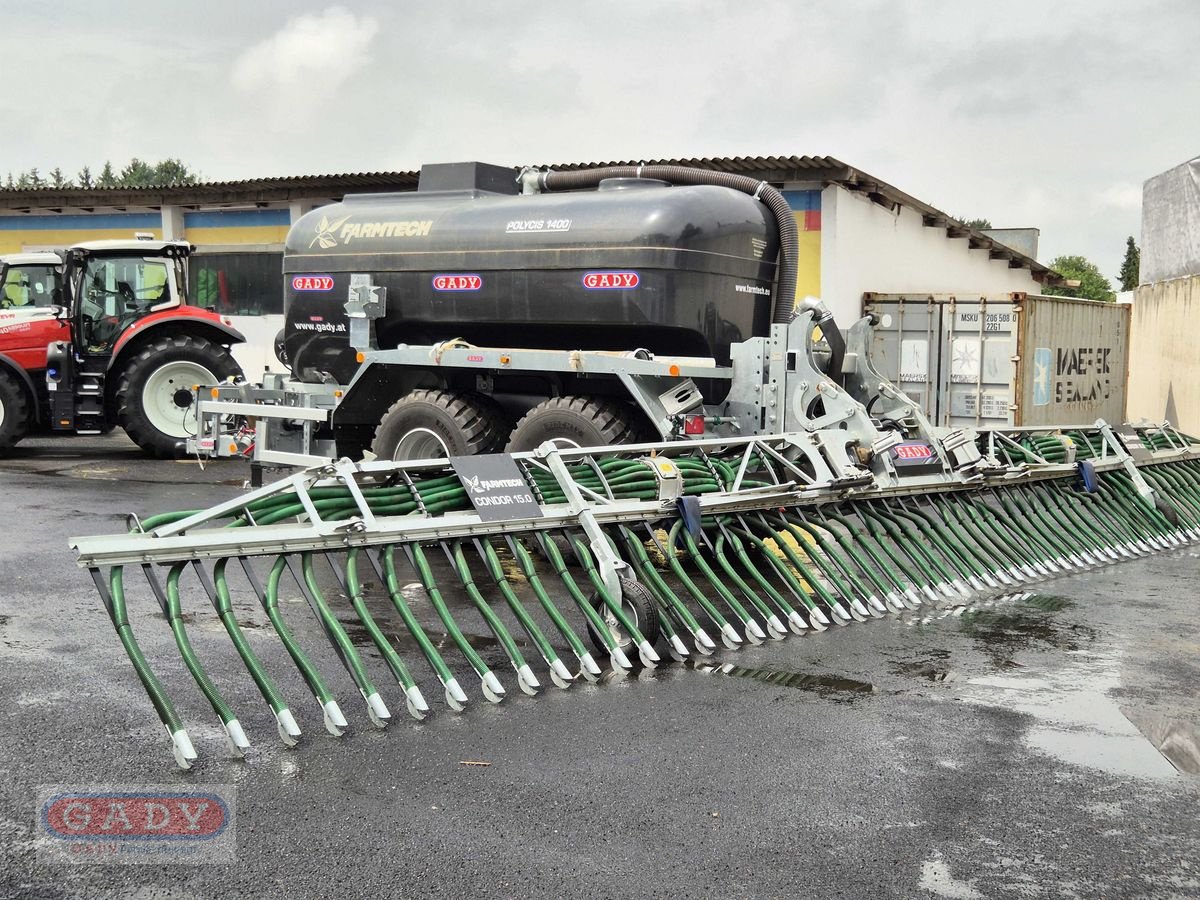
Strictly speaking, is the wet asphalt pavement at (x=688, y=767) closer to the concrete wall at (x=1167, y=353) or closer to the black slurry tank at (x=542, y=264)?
the black slurry tank at (x=542, y=264)

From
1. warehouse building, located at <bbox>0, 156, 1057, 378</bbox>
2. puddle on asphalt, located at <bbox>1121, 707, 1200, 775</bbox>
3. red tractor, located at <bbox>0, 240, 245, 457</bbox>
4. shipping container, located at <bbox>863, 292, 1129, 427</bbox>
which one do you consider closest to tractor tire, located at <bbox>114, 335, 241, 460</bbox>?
red tractor, located at <bbox>0, 240, 245, 457</bbox>

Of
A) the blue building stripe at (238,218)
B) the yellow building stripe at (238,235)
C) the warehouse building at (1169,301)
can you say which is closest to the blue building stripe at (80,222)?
the blue building stripe at (238,218)

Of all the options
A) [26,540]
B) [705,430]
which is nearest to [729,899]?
[705,430]

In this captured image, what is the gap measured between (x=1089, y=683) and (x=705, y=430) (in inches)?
144

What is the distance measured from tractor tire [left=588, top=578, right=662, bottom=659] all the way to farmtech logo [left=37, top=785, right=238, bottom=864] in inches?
84.6

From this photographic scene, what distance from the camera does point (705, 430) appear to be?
885 cm

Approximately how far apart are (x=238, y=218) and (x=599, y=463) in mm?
16176

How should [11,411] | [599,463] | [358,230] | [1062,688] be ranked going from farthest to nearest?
[11,411] < [358,230] < [599,463] < [1062,688]

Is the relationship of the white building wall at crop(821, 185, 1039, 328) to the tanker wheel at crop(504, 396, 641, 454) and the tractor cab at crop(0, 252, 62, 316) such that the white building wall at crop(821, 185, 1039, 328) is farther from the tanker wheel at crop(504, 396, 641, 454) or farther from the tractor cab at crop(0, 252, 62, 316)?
the tractor cab at crop(0, 252, 62, 316)

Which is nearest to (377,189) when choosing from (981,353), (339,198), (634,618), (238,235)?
(339,198)

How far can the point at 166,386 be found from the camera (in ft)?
47.4

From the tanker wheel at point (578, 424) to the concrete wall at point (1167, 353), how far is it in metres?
10.6

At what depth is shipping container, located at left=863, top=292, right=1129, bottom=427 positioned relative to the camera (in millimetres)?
16797

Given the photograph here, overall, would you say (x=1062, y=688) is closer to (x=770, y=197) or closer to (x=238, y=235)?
(x=770, y=197)
